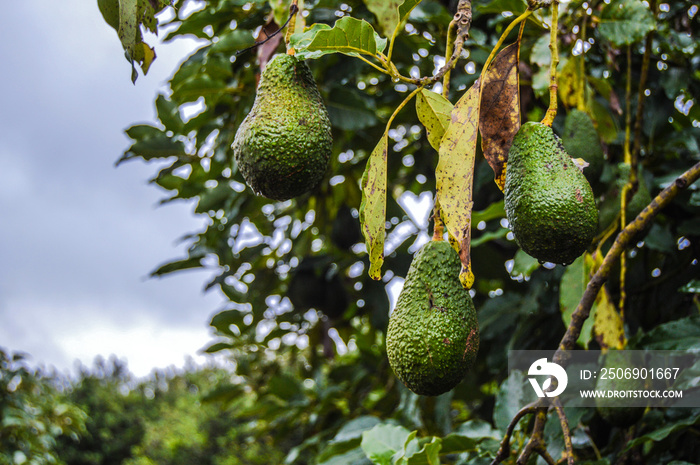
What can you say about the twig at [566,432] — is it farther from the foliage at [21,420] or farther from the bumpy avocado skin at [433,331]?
the foliage at [21,420]

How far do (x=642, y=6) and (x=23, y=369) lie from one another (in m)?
4.11

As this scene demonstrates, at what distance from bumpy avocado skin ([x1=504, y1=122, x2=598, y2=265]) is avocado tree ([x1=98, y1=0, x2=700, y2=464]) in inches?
0.6

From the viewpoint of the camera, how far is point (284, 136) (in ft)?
2.29

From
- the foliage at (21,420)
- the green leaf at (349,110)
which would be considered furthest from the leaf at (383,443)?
the foliage at (21,420)

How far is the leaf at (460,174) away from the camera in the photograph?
0.66 meters

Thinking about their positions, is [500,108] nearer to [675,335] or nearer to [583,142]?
[583,142]

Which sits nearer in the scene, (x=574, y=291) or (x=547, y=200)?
(x=547, y=200)

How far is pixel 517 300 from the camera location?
150cm

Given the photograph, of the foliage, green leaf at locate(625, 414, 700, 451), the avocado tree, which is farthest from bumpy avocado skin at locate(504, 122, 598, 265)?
the foliage

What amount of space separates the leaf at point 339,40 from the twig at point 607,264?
1.38ft

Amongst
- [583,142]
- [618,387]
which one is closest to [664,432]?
[618,387]

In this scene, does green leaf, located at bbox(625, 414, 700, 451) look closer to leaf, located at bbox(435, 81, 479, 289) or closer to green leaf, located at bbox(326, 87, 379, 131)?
leaf, located at bbox(435, 81, 479, 289)

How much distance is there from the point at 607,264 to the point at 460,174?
0.91 ft

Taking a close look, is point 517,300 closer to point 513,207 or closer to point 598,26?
point 598,26
